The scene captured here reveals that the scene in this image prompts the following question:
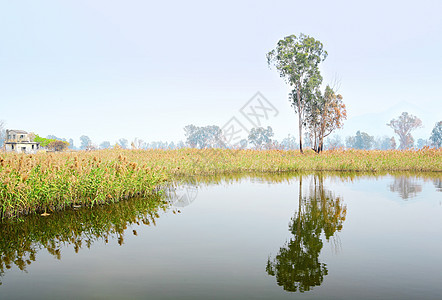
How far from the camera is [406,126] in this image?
93.8 metres

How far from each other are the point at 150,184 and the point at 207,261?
272 inches

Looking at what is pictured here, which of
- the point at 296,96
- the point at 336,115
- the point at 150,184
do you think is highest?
the point at 296,96

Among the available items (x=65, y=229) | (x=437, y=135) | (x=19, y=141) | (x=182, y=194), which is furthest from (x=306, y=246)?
(x=437, y=135)

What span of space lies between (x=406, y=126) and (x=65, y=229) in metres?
102

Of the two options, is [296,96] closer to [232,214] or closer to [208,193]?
[208,193]

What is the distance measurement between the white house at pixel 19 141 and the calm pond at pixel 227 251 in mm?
58396

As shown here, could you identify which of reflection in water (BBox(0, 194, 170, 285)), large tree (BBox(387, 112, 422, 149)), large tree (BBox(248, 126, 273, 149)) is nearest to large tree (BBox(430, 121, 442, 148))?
large tree (BBox(387, 112, 422, 149))

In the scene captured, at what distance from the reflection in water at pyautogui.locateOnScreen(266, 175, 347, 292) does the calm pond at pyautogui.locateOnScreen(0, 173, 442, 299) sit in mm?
20

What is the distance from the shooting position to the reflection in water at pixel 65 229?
6113 mm

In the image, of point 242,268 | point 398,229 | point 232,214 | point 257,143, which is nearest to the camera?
point 242,268

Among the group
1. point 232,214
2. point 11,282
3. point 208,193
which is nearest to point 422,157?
point 208,193

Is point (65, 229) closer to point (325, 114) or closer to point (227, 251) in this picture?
point (227, 251)

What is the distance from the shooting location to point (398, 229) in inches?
310

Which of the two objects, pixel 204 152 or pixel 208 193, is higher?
pixel 204 152
